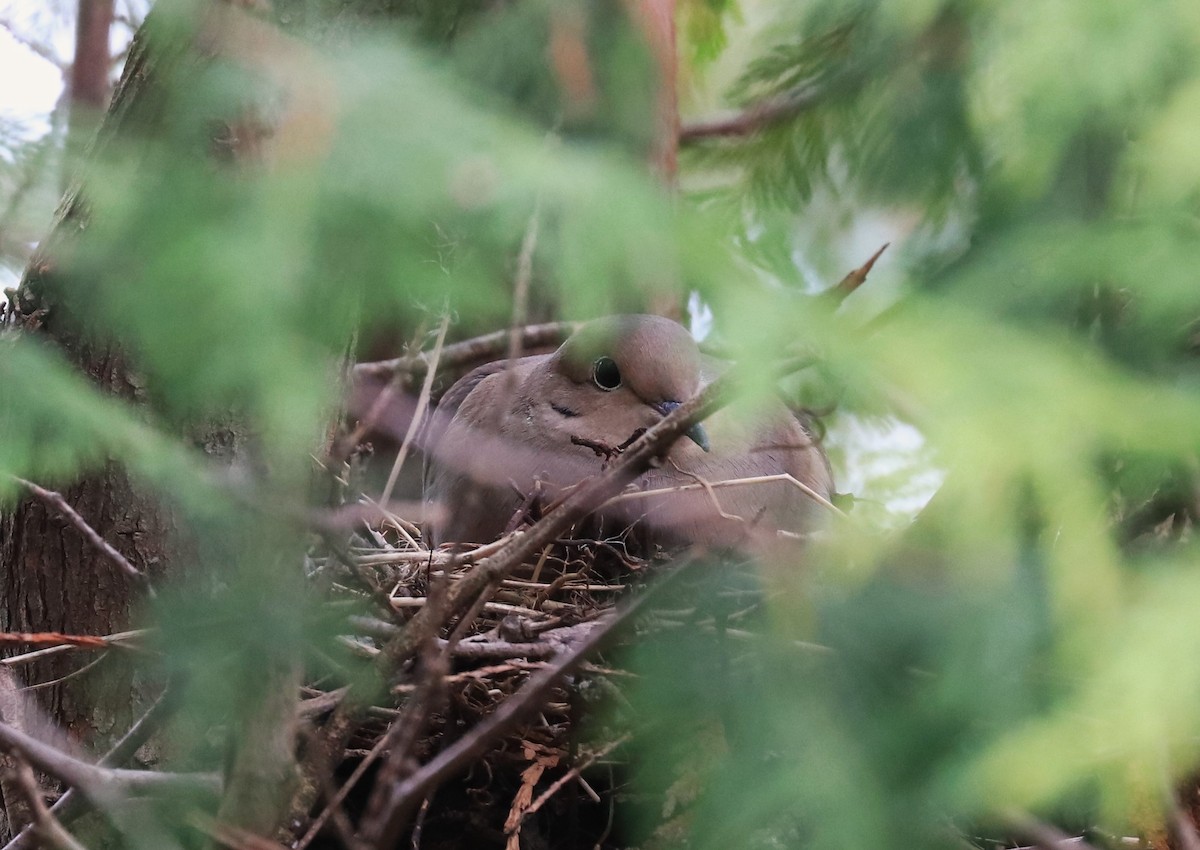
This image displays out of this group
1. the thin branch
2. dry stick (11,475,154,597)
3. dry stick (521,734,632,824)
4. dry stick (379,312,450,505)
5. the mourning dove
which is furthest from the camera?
the mourning dove

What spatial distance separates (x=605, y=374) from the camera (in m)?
2.96

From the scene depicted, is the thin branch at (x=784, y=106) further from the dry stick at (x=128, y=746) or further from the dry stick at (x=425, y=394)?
the dry stick at (x=128, y=746)

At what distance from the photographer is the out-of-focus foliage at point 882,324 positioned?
3.16 feet

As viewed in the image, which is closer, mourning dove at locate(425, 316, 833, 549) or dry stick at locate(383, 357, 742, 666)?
dry stick at locate(383, 357, 742, 666)

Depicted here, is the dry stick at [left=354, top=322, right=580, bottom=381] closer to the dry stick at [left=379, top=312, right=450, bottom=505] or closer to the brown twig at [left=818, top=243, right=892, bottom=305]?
the dry stick at [left=379, top=312, right=450, bottom=505]

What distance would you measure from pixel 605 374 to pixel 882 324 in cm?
193

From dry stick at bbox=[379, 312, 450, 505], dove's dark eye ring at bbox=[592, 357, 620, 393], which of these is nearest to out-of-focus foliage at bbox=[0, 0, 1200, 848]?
dry stick at bbox=[379, 312, 450, 505]

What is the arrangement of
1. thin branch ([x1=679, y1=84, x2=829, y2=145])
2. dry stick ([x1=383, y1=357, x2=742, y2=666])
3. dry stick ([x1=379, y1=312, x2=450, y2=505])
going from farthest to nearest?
dry stick ([x1=379, y1=312, x2=450, y2=505])
thin branch ([x1=679, y1=84, x2=829, y2=145])
dry stick ([x1=383, y1=357, x2=742, y2=666])

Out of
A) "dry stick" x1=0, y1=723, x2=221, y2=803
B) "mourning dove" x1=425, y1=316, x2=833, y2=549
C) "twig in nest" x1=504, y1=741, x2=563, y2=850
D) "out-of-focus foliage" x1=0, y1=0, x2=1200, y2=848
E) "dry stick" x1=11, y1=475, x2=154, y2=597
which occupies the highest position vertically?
"out-of-focus foliage" x1=0, y1=0, x2=1200, y2=848

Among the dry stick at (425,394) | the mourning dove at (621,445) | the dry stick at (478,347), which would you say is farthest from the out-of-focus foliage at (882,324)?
the dry stick at (478,347)

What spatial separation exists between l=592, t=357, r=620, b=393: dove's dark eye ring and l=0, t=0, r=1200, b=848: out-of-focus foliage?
1.35m

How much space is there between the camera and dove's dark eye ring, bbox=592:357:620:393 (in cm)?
292

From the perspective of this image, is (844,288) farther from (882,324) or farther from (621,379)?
(621,379)

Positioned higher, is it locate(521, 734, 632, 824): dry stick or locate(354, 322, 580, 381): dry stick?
locate(354, 322, 580, 381): dry stick
